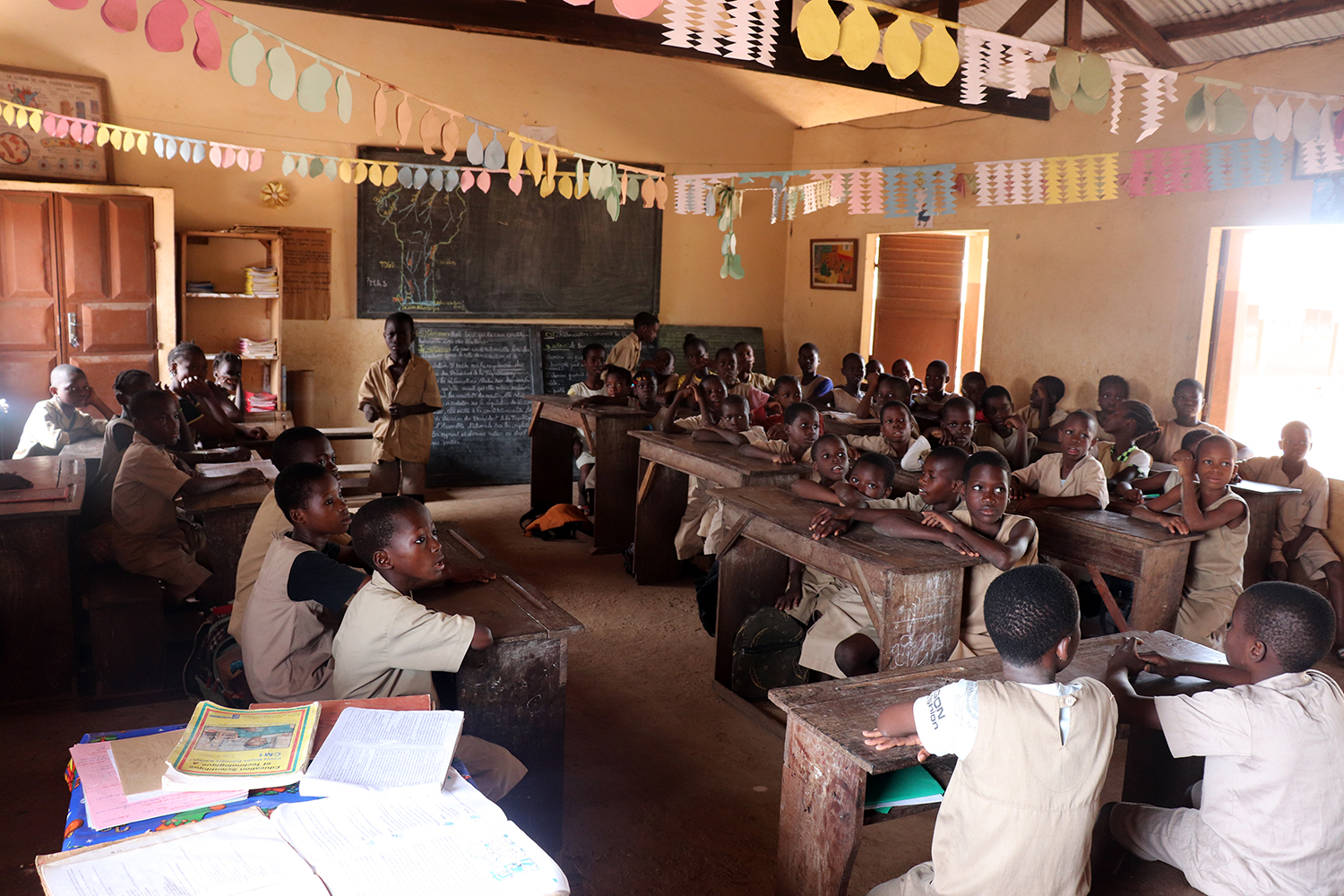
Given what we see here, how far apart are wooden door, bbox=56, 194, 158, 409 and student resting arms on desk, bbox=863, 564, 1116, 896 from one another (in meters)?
6.36

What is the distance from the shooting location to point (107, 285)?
250 inches

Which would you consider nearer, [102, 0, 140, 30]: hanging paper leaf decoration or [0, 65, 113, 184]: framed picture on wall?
[102, 0, 140, 30]: hanging paper leaf decoration

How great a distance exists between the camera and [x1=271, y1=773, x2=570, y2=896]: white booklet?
1.32 meters

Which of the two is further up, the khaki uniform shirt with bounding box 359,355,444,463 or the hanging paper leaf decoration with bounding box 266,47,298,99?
the hanging paper leaf decoration with bounding box 266,47,298,99

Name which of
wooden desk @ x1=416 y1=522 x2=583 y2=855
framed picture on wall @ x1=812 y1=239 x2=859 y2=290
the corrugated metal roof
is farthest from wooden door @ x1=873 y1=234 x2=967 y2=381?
wooden desk @ x1=416 y1=522 x2=583 y2=855

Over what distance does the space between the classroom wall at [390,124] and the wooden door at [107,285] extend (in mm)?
513

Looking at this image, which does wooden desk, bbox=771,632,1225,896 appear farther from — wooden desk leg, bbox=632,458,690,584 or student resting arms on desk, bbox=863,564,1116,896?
wooden desk leg, bbox=632,458,690,584

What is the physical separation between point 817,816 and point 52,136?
6747 mm

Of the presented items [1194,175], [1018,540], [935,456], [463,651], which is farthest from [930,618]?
[1194,175]

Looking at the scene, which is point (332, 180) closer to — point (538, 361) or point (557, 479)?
point (538, 361)

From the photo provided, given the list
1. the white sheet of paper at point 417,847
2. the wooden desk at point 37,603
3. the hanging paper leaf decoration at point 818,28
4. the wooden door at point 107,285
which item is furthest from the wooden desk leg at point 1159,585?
the wooden door at point 107,285

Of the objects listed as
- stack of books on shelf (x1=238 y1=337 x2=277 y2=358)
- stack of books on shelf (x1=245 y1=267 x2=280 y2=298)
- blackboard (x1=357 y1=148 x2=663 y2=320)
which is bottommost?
stack of books on shelf (x1=238 y1=337 x2=277 y2=358)

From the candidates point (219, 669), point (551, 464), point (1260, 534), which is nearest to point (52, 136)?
point (551, 464)

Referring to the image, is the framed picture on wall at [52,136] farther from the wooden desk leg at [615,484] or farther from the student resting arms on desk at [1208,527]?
the student resting arms on desk at [1208,527]
